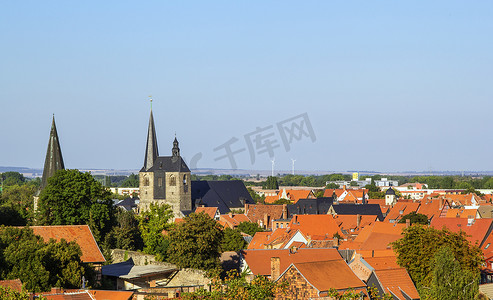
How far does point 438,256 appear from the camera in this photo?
127 feet

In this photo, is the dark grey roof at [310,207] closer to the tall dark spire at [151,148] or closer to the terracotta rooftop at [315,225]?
the tall dark spire at [151,148]

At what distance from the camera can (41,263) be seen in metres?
37.4

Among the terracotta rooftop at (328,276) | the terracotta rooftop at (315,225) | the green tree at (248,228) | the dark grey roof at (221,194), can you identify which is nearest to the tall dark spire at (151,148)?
the dark grey roof at (221,194)

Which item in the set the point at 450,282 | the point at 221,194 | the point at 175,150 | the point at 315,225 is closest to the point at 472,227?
the point at 315,225

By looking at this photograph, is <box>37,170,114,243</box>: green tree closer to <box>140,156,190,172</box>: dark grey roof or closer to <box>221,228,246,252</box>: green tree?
<box>221,228,246,252</box>: green tree

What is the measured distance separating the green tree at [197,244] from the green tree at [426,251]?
10714 millimetres

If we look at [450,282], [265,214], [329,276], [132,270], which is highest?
[265,214]

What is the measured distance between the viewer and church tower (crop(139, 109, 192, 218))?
3681 inches

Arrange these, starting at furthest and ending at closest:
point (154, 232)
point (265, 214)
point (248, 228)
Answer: point (265, 214)
point (248, 228)
point (154, 232)

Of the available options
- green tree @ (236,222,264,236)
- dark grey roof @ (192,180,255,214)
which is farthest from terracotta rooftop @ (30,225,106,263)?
dark grey roof @ (192,180,255,214)

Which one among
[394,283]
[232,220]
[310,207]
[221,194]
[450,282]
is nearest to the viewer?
[450,282]

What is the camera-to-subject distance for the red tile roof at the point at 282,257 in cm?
4736

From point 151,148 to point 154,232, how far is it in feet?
106

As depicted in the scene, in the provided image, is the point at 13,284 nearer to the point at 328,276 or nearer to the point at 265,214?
the point at 328,276
